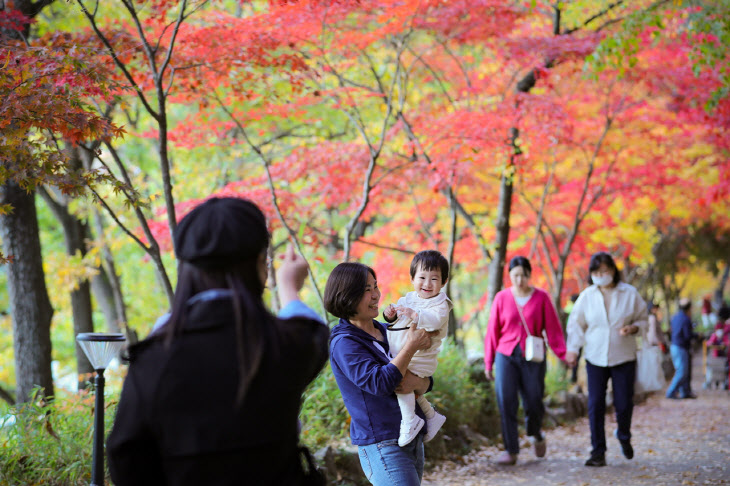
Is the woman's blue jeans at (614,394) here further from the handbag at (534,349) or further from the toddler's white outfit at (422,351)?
the toddler's white outfit at (422,351)

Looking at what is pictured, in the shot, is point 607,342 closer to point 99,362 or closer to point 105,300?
point 99,362

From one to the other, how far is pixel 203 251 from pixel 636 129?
10.9m

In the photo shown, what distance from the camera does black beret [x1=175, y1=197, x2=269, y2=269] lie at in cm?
161

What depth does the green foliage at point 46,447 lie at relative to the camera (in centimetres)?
434

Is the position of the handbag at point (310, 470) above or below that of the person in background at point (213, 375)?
below

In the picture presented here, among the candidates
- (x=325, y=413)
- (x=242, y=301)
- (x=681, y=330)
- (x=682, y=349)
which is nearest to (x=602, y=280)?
(x=325, y=413)

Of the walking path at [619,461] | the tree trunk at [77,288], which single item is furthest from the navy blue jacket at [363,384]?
the tree trunk at [77,288]

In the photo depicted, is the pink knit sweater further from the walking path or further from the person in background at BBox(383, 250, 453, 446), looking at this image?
the person in background at BBox(383, 250, 453, 446)

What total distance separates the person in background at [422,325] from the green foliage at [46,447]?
2557 millimetres

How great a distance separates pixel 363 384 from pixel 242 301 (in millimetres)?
1318

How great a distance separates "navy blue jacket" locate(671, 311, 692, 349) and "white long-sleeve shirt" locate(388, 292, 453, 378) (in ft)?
32.7

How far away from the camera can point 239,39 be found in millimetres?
6418

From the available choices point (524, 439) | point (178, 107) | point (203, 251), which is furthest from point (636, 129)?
Answer: point (203, 251)

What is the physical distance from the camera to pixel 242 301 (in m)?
1.59
